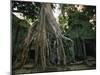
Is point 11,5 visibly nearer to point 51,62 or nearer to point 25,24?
point 25,24

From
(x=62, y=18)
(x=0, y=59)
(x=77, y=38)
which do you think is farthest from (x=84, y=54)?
(x=0, y=59)

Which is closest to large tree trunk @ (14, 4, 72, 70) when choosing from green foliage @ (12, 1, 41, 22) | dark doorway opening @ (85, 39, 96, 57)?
green foliage @ (12, 1, 41, 22)

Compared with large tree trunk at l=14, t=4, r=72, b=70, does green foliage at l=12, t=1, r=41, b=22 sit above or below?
above

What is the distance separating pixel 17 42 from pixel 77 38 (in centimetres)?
77

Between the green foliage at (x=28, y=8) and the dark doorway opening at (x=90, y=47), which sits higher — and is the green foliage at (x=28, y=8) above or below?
above

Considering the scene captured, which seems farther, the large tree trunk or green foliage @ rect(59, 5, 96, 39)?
green foliage @ rect(59, 5, 96, 39)

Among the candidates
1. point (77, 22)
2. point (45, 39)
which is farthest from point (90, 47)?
point (45, 39)

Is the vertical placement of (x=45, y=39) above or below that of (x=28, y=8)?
below

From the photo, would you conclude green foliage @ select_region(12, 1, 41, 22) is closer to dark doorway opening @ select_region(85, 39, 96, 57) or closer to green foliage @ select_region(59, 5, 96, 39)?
green foliage @ select_region(59, 5, 96, 39)

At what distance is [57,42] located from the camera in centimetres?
229

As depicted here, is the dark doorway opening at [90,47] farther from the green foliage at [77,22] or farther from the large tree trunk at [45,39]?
the large tree trunk at [45,39]

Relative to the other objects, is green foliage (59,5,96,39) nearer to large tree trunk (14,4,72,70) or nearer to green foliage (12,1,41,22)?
large tree trunk (14,4,72,70)

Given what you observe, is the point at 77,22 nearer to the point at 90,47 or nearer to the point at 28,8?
the point at 90,47

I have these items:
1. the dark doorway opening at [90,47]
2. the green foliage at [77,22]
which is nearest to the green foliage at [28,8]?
the green foliage at [77,22]
